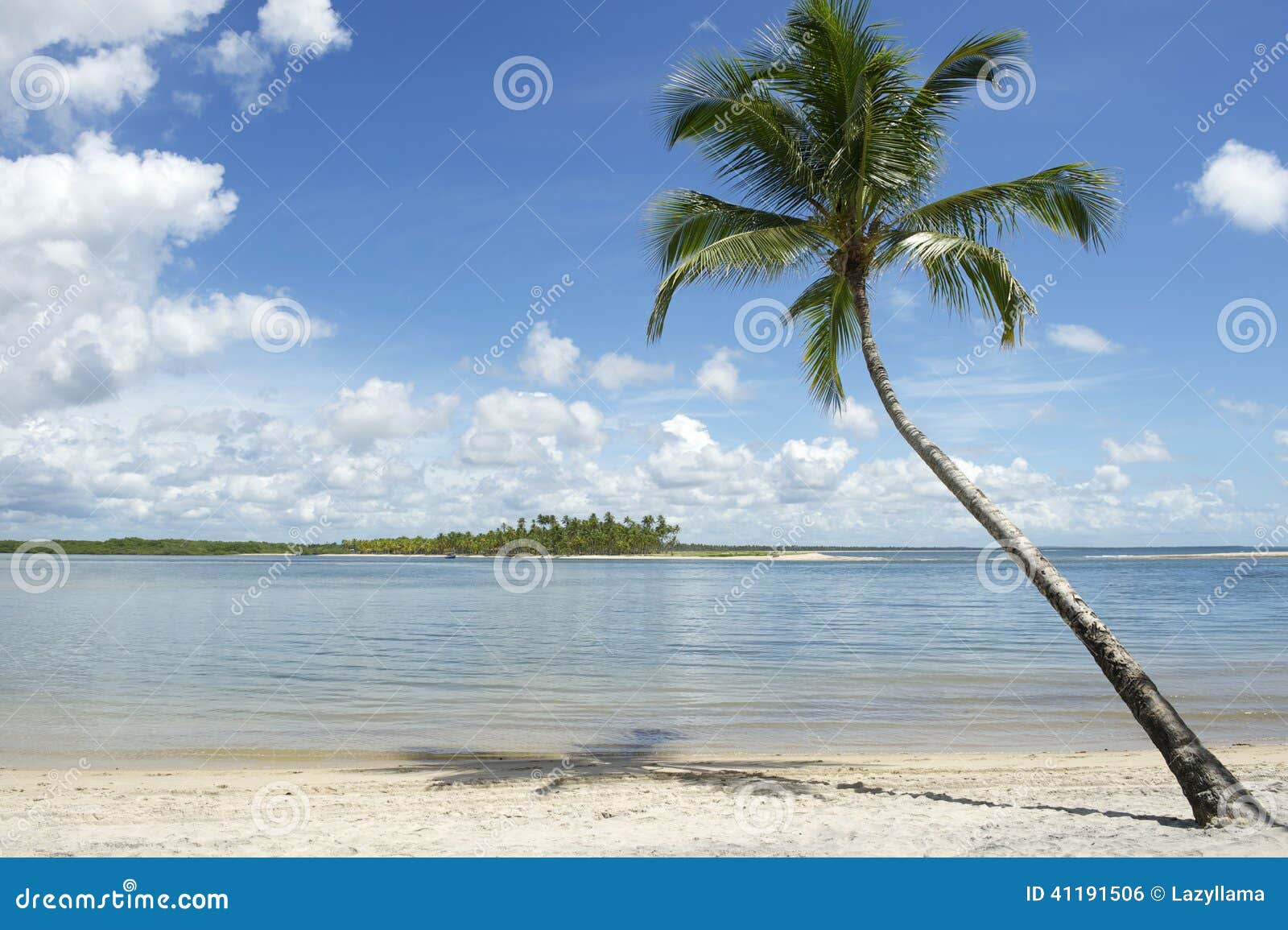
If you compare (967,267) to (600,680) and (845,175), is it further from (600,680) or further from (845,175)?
(600,680)

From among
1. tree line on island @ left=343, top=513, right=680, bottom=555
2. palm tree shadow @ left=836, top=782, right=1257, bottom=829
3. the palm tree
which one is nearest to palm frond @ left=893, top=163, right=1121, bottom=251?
the palm tree

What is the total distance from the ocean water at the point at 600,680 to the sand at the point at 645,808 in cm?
131

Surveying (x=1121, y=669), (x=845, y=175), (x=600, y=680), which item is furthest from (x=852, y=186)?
(x=600, y=680)

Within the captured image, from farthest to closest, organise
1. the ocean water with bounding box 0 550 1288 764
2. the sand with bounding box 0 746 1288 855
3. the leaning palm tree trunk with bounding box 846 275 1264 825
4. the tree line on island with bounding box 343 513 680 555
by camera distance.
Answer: the tree line on island with bounding box 343 513 680 555 → the ocean water with bounding box 0 550 1288 764 → the leaning palm tree trunk with bounding box 846 275 1264 825 → the sand with bounding box 0 746 1288 855

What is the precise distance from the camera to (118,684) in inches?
693

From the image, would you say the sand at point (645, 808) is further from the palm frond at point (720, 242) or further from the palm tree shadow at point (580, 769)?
the palm frond at point (720, 242)

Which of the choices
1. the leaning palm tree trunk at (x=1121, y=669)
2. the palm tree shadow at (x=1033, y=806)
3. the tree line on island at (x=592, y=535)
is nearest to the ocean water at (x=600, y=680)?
the palm tree shadow at (x=1033, y=806)

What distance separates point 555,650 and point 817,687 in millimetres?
9230

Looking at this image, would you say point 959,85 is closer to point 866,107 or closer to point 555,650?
point 866,107

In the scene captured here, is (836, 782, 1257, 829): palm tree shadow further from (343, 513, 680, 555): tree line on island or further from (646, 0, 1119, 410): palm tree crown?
(343, 513, 680, 555): tree line on island

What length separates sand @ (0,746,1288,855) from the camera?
21.7 feet

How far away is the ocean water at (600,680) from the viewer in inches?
504

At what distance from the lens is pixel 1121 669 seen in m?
7.71

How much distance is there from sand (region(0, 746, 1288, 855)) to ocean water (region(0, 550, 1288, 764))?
1307 mm
